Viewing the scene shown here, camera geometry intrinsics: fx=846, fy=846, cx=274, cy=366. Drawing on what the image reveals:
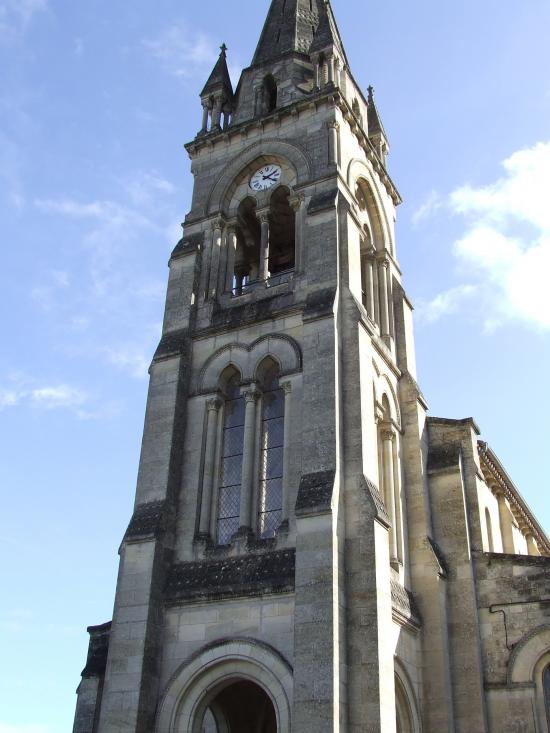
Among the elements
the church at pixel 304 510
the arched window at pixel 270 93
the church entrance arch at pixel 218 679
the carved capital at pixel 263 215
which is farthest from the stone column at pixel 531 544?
the arched window at pixel 270 93

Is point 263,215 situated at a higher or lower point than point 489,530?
higher

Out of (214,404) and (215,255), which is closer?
(214,404)

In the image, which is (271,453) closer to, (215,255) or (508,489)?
(215,255)

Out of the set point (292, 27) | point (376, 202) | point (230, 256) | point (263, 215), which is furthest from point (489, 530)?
point (292, 27)

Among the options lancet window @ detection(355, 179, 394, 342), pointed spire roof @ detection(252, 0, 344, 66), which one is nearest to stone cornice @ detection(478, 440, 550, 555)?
lancet window @ detection(355, 179, 394, 342)

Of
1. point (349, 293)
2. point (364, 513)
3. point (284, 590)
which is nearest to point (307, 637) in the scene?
point (284, 590)

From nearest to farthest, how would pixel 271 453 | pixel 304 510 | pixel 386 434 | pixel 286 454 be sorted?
pixel 304 510 < pixel 286 454 < pixel 271 453 < pixel 386 434

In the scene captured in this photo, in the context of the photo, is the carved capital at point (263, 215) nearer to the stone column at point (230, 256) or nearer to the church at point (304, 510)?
the church at point (304, 510)

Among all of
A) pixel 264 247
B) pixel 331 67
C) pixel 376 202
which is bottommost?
pixel 264 247

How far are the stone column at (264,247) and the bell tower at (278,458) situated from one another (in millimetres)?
69

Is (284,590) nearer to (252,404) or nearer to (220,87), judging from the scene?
(252,404)

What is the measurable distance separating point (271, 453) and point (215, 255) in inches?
278

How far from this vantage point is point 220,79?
2978 centimetres

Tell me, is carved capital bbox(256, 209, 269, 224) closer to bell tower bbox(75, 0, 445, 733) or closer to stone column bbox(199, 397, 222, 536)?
bell tower bbox(75, 0, 445, 733)
